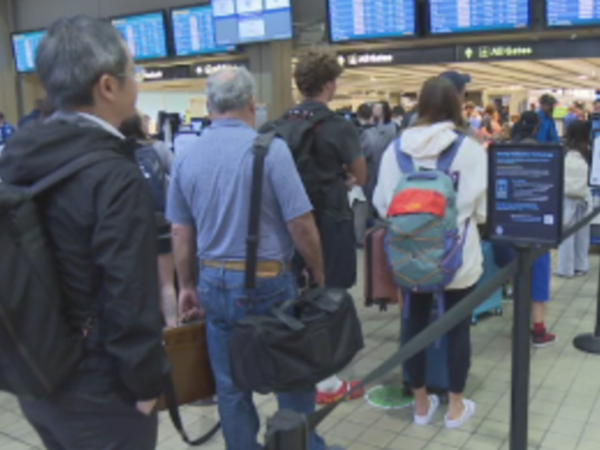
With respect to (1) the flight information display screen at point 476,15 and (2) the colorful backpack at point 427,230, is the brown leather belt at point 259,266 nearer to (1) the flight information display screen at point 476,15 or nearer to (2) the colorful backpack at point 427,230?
(2) the colorful backpack at point 427,230

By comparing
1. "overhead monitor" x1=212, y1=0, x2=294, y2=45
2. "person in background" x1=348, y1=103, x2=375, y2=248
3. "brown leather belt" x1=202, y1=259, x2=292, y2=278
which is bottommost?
"person in background" x1=348, y1=103, x2=375, y2=248

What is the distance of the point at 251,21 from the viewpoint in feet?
23.1

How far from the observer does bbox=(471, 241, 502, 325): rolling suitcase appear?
4.23m

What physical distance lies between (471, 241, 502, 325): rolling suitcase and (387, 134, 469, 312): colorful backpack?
142 cm

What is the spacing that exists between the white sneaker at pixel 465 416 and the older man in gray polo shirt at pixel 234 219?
119cm

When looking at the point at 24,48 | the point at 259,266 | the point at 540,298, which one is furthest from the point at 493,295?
the point at 24,48

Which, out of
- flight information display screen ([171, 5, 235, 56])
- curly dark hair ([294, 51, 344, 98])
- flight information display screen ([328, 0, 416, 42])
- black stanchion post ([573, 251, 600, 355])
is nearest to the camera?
curly dark hair ([294, 51, 344, 98])

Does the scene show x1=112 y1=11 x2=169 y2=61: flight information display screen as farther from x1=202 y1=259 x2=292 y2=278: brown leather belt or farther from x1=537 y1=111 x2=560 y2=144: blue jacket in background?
x1=202 y1=259 x2=292 y2=278: brown leather belt

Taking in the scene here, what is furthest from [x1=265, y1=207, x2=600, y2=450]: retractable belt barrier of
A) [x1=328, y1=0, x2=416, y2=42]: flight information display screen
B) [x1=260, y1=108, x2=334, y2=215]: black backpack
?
[x1=328, y1=0, x2=416, y2=42]: flight information display screen

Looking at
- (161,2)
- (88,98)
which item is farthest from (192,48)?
(88,98)

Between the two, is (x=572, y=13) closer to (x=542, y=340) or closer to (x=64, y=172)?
(x=542, y=340)

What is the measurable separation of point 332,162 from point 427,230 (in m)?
0.57

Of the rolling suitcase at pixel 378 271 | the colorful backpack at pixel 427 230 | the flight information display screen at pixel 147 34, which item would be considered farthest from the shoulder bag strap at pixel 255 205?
the flight information display screen at pixel 147 34

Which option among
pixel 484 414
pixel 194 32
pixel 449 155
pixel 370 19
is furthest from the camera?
pixel 194 32
